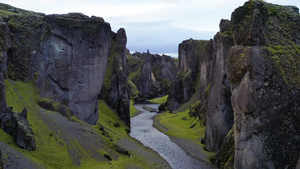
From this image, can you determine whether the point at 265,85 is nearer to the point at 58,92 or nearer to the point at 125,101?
the point at 58,92

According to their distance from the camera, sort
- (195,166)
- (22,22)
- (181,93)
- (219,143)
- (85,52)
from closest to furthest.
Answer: (195,166) → (219,143) → (22,22) → (85,52) → (181,93)

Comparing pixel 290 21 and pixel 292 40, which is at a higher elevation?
pixel 290 21

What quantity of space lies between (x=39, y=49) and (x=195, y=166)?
42.2m

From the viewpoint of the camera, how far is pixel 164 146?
64938 millimetres

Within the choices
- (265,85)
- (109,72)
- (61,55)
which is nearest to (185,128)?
(109,72)

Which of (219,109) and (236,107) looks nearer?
(236,107)

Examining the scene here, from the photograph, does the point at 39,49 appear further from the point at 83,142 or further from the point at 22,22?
the point at 83,142

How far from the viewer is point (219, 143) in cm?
Answer: 5672

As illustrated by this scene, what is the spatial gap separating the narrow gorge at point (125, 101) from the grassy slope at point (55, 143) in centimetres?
22

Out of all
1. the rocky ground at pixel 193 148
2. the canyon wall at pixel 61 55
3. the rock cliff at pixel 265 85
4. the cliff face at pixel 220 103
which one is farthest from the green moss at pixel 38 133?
the cliff face at pixel 220 103

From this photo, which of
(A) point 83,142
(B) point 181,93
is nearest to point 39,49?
(A) point 83,142

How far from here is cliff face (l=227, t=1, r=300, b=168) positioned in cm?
3225

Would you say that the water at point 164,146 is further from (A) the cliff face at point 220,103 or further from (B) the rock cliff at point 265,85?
(B) the rock cliff at point 265,85

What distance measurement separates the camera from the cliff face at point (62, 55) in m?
60.2
